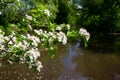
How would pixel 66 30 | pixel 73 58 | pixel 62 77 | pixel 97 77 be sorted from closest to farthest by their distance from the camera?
pixel 66 30, pixel 62 77, pixel 97 77, pixel 73 58

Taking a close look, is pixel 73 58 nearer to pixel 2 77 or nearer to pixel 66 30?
pixel 2 77

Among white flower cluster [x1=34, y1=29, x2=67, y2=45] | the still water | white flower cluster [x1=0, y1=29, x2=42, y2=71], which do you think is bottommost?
the still water

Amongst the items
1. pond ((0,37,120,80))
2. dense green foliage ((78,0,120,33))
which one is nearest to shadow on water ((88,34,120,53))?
pond ((0,37,120,80))

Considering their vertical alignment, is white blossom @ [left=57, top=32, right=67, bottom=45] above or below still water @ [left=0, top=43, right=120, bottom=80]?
above

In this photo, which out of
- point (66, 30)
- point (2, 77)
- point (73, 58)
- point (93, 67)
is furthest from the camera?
point (73, 58)

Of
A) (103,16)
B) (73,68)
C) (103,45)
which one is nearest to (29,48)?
(73,68)

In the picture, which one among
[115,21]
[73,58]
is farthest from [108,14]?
[73,58]

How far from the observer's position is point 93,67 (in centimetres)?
2056

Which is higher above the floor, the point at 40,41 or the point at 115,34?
the point at 40,41

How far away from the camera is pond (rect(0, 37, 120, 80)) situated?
16156 millimetres

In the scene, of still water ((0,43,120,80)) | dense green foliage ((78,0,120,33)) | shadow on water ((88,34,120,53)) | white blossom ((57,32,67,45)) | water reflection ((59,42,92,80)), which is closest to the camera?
white blossom ((57,32,67,45))

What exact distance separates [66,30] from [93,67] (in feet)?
49.0

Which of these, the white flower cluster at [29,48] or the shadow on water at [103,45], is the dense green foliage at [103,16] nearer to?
the shadow on water at [103,45]

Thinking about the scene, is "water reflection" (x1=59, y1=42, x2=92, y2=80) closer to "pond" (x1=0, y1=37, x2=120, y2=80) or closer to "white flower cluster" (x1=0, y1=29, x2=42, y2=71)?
"pond" (x1=0, y1=37, x2=120, y2=80)
